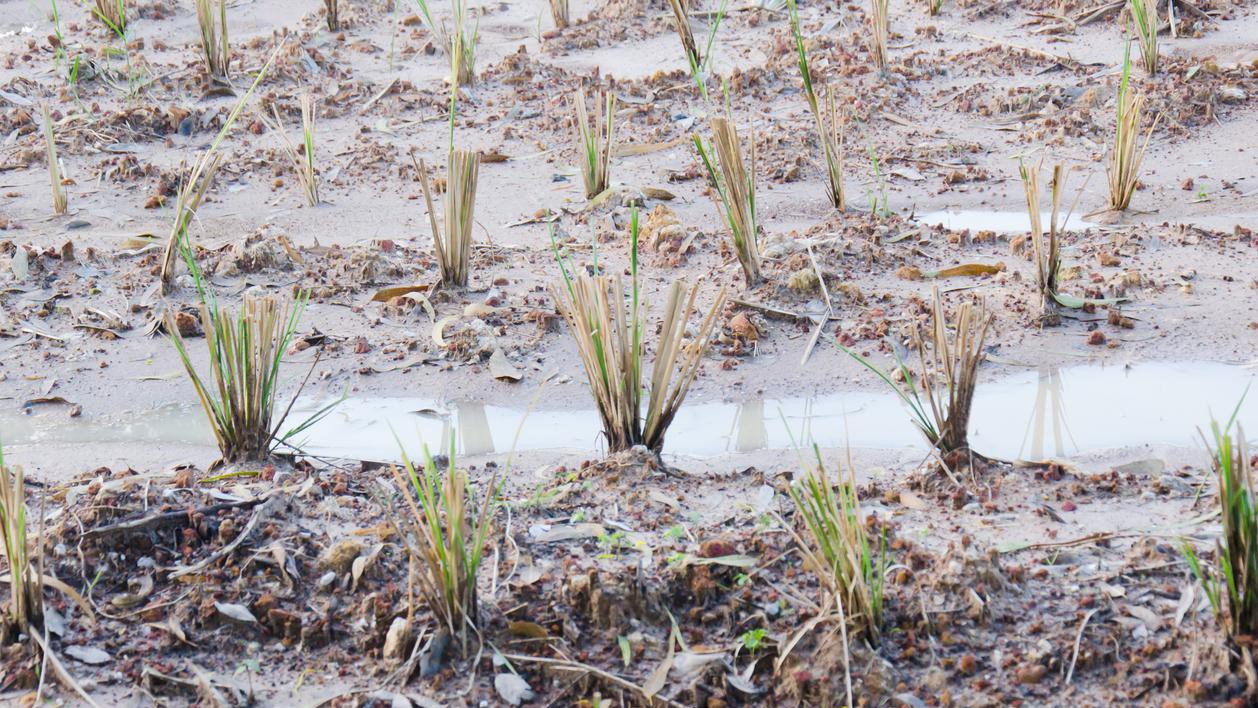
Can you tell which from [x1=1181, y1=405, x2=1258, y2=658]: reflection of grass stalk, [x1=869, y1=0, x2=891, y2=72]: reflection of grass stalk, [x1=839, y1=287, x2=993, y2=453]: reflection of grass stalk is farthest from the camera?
[x1=869, y1=0, x2=891, y2=72]: reflection of grass stalk

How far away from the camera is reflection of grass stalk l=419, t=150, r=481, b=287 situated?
13.9 feet

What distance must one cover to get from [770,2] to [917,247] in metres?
3.33

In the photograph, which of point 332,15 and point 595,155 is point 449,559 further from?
point 332,15

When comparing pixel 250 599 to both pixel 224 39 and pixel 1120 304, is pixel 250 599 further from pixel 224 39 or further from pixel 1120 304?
pixel 224 39

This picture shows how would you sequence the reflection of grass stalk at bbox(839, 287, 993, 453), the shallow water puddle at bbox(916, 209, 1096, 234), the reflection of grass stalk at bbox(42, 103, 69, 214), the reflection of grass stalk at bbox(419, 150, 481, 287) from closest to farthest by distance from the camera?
the reflection of grass stalk at bbox(839, 287, 993, 453)
the reflection of grass stalk at bbox(419, 150, 481, 287)
the shallow water puddle at bbox(916, 209, 1096, 234)
the reflection of grass stalk at bbox(42, 103, 69, 214)

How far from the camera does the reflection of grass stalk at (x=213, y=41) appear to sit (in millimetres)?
6371

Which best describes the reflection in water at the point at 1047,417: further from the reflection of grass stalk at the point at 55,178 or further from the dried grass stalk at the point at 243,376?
the reflection of grass stalk at the point at 55,178

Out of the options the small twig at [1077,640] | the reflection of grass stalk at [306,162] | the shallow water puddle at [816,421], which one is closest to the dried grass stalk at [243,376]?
the shallow water puddle at [816,421]

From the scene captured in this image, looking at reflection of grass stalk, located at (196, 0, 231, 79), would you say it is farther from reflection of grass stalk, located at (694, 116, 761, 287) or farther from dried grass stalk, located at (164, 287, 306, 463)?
dried grass stalk, located at (164, 287, 306, 463)

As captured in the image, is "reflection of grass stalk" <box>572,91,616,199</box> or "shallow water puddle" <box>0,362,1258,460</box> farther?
"reflection of grass stalk" <box>572,91,616,199</box>

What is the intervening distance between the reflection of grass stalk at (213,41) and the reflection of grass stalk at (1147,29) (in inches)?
180

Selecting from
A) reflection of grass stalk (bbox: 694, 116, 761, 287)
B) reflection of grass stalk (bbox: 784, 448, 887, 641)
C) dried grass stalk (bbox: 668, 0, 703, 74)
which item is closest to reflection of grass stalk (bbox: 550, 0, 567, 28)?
dried grass stalk (bbox: 668, 0, 703, 74)

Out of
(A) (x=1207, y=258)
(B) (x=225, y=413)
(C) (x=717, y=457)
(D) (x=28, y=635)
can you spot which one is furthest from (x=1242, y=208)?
(D) (x=28, y=635)

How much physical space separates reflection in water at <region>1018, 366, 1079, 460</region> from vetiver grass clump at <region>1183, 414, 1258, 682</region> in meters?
1.08
